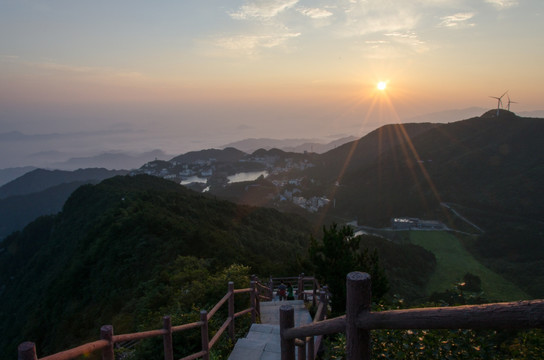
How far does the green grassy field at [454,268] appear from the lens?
42.8 meters

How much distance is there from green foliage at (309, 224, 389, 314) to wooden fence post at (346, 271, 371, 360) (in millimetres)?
8426

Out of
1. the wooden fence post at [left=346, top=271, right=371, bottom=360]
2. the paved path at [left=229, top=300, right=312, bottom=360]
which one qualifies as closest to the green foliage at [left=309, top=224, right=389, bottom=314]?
the paved path at [left=229, top=300, right=312, bottom=360]

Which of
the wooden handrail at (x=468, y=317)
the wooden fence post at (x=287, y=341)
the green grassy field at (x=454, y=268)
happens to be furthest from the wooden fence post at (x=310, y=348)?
the green grassy field at (x=454, y=268)

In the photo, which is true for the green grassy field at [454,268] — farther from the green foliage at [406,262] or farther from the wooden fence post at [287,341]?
the wooden fence post at [287,341]

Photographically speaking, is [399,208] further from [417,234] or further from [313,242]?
[313,242]

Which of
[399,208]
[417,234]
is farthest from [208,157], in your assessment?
[417,234]

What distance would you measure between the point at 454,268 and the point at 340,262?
49891mm

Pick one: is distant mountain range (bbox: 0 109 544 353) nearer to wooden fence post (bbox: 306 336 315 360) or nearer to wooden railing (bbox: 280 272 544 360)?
wooden fence post (bbox: 306 336 315 360)

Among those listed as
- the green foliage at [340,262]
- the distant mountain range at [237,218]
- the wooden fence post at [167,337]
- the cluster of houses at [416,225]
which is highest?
the wooden fence post at [167,337]

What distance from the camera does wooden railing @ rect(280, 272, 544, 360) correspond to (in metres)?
1.23

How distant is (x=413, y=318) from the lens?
1528 mm

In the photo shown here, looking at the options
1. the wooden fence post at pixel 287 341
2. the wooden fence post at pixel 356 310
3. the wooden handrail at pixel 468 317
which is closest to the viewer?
the wooden handrail at pixel 468 317

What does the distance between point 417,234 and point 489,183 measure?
74.7ft

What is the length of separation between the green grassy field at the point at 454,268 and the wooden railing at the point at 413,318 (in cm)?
3828
